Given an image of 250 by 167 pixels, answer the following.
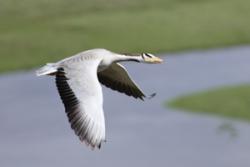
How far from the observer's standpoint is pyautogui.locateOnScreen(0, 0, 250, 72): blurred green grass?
21.1m

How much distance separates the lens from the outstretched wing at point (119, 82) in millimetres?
8352

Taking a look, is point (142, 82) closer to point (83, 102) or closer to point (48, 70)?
point (48, 70)

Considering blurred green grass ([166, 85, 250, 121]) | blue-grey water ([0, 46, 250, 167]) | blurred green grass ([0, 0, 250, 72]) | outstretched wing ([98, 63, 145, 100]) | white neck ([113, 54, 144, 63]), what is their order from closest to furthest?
white neck ([113, 54, 144, 63]) < outstretched wing ([98, 63, 145, 100]) < blue-grey water ([0, 46, 250, 167]) < blurred green grass ([166, 85, 250, 121]) < blurred green grass ([0, 0, 250, 72])

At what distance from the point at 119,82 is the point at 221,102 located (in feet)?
32.0

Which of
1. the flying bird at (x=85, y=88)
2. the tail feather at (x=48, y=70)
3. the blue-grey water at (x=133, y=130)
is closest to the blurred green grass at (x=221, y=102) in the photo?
the blue-grey water at (x=133, y=130)

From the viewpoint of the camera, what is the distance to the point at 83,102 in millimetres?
6910

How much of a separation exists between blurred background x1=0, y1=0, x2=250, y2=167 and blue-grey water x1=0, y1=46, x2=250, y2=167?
0.02 metres

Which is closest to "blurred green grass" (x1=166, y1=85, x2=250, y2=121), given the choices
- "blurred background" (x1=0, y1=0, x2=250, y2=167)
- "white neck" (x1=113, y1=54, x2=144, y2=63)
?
"blurred background" (x1=0, y1=0, x2=250, y2=167)

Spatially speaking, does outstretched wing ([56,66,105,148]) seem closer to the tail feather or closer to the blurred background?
the tail feather

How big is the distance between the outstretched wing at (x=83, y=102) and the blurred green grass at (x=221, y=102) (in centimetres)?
1038

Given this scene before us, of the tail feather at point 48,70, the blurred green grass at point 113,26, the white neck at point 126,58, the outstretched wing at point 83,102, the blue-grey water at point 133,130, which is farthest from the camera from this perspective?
the blurred green grass at point 113,26

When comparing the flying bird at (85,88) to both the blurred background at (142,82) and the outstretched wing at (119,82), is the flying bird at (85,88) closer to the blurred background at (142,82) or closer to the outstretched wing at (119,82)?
the outstretched wing at (119,82)

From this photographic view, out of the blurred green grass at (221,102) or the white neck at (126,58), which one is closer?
the white neck at (126,58)

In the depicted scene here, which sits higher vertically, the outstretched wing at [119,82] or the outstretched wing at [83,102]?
the outstretched wing at [83,102]
